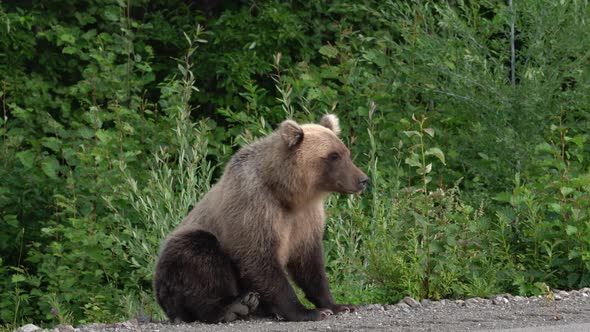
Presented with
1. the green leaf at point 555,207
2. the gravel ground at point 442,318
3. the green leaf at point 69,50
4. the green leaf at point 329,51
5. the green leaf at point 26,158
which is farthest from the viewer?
the green leaf at point 69,50

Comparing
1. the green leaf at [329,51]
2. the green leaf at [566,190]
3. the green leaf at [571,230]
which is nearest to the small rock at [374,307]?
the green leaf at [571,230]

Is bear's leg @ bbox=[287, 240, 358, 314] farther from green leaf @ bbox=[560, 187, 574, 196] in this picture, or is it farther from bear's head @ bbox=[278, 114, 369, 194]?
green leaf @ bbox=[560, 187, 574, 196]

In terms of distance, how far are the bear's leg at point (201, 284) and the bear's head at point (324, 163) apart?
2.77ft

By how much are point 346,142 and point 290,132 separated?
3.81m

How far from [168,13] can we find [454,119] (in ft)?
17.5

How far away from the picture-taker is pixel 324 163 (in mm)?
8289

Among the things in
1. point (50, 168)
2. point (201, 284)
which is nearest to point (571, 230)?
point (201, 284)

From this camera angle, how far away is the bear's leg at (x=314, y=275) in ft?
26.9

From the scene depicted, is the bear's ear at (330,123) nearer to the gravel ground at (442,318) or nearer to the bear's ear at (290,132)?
Answer: the bear's ear at (290,132)

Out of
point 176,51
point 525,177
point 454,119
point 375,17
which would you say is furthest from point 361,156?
point 176,51

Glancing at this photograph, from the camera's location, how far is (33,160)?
1243cm

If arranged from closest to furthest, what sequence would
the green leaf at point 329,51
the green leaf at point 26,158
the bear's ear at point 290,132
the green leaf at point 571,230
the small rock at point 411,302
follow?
the small rock at point 411,302 < the bear's ear at point 290,132 < the green leaf at point 571,230 < the green leaf at point 26,158 < the green leaf at point 329,51

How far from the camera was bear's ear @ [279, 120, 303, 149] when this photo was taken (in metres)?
8.11

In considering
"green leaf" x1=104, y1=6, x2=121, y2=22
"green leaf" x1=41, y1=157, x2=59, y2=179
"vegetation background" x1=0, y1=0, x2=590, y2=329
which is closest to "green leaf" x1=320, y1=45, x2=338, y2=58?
"vegetation background" x1=0, y1=0, x2=590, y2=329
